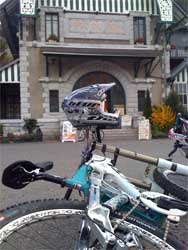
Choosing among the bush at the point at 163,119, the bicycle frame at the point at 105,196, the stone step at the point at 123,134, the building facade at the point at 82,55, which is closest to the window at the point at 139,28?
the building facade at the point at 82,55

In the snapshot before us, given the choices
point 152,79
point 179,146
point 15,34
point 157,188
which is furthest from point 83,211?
point 15,34

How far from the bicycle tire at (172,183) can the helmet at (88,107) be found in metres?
0.81

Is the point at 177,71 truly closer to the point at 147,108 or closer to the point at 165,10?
the point at 147,108

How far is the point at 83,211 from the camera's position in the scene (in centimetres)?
202

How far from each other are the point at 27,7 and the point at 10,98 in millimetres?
6079

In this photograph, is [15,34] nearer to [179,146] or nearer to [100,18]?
[100,18]

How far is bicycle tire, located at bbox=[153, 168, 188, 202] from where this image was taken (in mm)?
2664

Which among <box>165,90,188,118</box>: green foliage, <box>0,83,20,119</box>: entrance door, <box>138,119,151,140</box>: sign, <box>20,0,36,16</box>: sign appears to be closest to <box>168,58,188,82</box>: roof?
<box>165,90,188,118</box>: green foliage

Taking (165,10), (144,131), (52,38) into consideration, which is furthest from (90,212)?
(165,10)

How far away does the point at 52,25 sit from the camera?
19656 millimetres

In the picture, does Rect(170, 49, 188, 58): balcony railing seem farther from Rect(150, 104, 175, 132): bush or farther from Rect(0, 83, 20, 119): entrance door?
Rect(0, 83, 20, 119): entrance door

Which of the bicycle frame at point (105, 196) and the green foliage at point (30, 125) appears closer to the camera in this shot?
the bicycle frame at point (105, 196)

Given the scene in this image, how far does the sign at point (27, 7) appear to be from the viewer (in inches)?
721

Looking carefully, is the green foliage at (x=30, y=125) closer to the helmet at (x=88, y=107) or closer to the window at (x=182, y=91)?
the window at (x=182, y=91)
